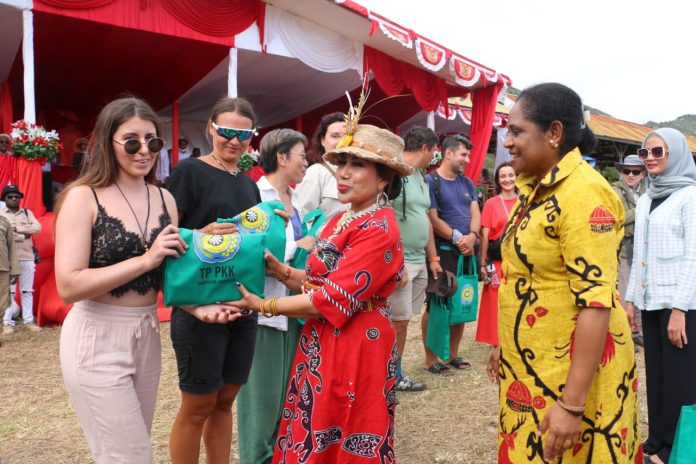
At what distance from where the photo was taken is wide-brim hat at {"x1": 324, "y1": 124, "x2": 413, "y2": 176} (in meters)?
2.11

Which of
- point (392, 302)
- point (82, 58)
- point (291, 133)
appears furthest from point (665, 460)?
point (82, 58)

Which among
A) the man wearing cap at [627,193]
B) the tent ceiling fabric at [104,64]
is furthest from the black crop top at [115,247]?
the tent ceiling fabric at [104,64]

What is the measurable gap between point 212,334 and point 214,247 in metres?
0.55

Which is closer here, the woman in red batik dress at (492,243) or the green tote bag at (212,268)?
the green tote bag at (212,268)

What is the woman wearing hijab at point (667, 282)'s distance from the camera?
9.59 feet

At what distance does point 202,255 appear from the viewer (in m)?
1.89

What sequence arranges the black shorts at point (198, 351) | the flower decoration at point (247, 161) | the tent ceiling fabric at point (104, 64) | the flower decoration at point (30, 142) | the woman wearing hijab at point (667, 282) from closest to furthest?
the black shorts at point (198, 351) < the woman wearing hijab at point (667, 282) < the flower decoration at point (30, 142) < the flower decoration at point (247, 161) < the tent ceiling fabric at point (104, 64)

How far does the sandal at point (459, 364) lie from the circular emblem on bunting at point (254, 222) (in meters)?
3.46

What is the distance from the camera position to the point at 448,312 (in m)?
4.80

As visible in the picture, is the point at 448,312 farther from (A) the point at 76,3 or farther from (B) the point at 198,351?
(A) the point at 76,3

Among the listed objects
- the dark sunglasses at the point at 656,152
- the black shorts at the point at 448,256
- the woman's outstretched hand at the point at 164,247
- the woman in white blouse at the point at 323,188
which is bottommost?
the black shorts at the point at 448,256

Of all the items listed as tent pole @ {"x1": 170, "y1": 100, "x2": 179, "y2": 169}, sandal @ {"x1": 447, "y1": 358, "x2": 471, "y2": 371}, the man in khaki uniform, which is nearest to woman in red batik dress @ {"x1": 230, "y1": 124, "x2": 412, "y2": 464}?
sandal @ {"x1": 447, "y1": 358, "x2": 471, "y2": 371}

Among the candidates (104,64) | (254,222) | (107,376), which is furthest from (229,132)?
(104,64)

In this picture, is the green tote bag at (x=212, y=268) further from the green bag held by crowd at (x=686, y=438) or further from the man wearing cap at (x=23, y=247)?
the man wearing cap at (x=23, y=247)
